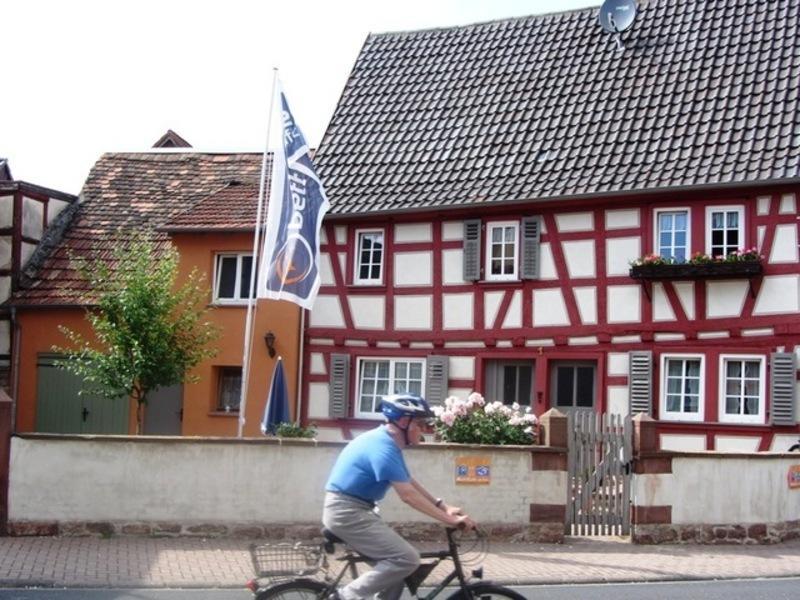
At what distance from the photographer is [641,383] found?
2050 cm

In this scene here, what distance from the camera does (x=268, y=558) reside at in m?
7.74

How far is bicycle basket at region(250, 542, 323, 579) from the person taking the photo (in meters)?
7.73

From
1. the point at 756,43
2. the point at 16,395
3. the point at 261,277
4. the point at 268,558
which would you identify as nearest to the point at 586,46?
the point at 756,43

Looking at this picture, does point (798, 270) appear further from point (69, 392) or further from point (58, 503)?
point (69, 392)

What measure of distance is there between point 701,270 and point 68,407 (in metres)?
12.6

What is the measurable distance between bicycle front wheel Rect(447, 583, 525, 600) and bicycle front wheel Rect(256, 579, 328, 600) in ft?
2.65

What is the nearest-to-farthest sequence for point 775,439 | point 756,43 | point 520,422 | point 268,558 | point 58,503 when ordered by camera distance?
point 268,558, point 58,503, point 520,422, point 775,439, point 756,43

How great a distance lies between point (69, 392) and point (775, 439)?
1347cm

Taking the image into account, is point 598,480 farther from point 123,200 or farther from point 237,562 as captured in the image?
point 123,200

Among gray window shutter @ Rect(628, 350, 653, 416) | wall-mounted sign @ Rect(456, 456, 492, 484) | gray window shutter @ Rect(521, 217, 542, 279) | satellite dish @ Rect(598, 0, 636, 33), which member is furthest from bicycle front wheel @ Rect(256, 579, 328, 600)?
satellite dish @ Rect(598, 0, 636, 33)

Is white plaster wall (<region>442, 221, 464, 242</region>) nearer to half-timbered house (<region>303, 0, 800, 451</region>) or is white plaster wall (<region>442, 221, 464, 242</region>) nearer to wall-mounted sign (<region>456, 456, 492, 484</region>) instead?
half-timbered house (<region>303, 0, 800, 451</region>)

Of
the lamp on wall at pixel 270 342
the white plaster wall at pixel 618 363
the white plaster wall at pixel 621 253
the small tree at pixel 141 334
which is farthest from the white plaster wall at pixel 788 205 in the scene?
the small tree at pixel 141 334

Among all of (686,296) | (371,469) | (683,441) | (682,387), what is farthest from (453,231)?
(371,469)

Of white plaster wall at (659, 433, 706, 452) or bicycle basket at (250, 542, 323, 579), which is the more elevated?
white plaster wall at (659, 433, 706, 452)
